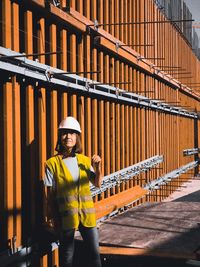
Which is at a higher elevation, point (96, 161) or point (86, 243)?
point (96, 161)

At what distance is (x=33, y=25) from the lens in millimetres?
6066

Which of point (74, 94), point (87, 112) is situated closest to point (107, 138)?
point (87, 112)

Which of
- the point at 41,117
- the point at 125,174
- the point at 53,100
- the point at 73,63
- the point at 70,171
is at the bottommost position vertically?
the point at 125,174

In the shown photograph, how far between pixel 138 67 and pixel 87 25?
386cm

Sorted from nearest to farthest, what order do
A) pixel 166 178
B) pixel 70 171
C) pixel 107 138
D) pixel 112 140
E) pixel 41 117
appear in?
pixel 70 171
pixel 41 117
pixel 107 138
pixel 112 140
pixel 166 178

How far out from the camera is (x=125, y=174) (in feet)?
32.7

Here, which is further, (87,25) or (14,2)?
(87,25)

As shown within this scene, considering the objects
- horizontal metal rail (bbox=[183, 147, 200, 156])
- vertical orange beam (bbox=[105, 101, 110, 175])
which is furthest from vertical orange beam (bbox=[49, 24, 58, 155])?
horizontal metal rail (bbox=[183, 147, 200, 156])

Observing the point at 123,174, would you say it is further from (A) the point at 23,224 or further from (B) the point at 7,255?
(B) the point at 7,255

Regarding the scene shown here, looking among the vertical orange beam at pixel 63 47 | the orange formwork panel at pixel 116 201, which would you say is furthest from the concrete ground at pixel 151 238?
the vertical orange beam at pixel 63 47

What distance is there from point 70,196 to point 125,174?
4969 mm

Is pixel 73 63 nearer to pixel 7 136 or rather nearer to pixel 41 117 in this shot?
pixel 41 117

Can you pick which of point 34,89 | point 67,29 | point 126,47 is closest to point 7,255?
point 34,89

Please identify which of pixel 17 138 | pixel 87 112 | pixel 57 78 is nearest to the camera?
pixel 17 138
